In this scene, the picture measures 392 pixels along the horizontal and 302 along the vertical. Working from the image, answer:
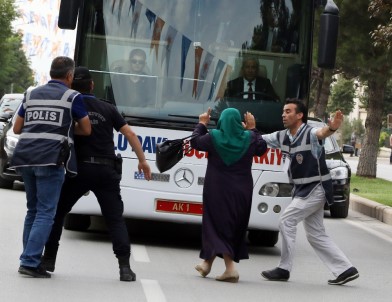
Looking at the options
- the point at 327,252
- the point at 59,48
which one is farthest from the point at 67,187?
the point at 59,48

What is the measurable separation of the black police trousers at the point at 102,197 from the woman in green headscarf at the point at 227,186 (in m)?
1.00

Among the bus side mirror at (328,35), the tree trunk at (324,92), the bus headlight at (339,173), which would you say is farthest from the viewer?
the tree trunk at (324,92)

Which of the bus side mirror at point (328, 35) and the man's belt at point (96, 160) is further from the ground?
the bus side mirror at point (328, 35)

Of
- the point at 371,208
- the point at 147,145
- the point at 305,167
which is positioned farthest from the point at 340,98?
the point at 305,167

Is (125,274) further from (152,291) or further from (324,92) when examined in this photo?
(324,92)

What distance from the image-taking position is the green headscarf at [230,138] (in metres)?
10.7

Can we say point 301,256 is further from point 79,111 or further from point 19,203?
point 19,203

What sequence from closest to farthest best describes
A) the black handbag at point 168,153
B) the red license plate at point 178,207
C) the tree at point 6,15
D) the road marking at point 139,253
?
the black handbag at point 168,153
the road marking at point 139,253
the red license plate at point 178,207
the tree at point 6,15

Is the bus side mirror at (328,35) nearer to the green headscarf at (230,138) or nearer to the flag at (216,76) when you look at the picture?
the flag at (216,76)

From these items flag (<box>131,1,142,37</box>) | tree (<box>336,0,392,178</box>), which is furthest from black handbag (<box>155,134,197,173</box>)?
tree (<box>336,0,392,178</box>)

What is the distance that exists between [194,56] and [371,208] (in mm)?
9747

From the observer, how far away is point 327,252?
442 inches

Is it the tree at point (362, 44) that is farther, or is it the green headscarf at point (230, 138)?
the tree at point (362, 44)

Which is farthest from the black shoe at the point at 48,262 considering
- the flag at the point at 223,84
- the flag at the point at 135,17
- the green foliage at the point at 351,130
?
the green foliage at the point at 351,130
